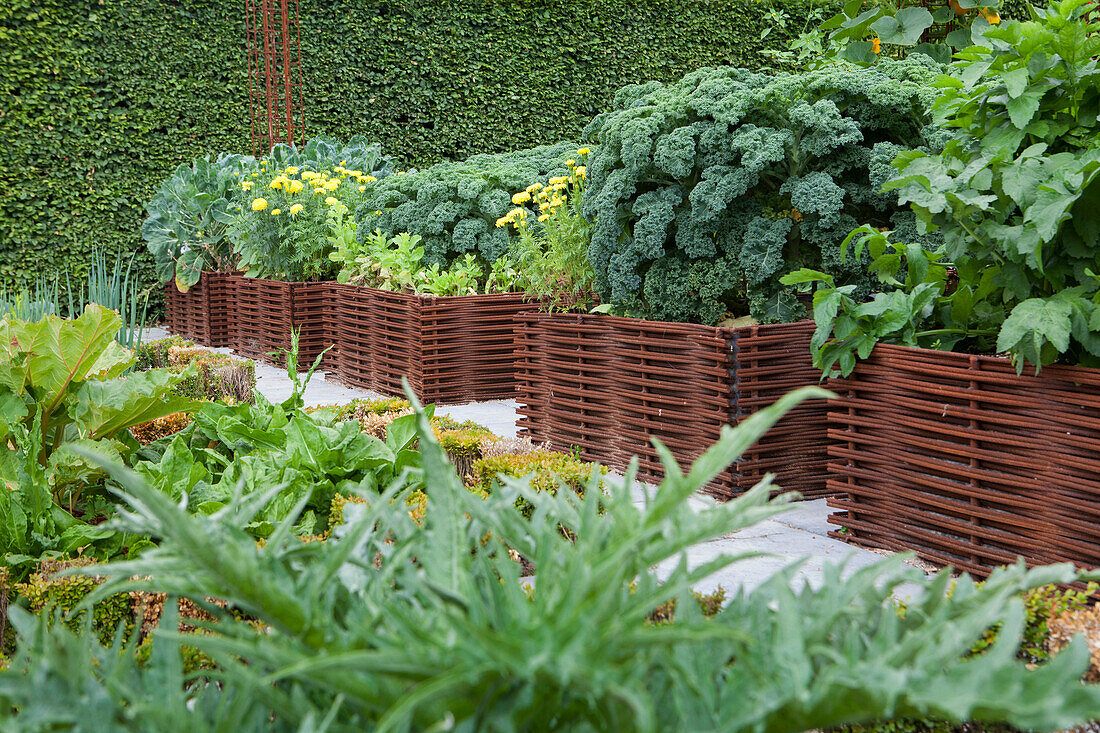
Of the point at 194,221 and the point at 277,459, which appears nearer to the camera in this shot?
the point at 277,459

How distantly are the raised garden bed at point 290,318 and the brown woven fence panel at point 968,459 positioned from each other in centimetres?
441

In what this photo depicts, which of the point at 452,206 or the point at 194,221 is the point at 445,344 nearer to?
the point at 452,206

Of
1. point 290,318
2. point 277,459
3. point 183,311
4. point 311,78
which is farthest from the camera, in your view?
point 311,78

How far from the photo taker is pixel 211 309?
8219 millimetres

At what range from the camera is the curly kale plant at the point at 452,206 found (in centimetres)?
596

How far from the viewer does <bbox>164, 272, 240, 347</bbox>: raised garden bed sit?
7969mm

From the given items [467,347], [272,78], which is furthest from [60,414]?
[272,78]

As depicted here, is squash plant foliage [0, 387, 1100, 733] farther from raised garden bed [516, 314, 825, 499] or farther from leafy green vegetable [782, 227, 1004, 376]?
raised garden bed [516, 314, 825, 499]

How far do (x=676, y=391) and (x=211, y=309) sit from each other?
5848 millimetres

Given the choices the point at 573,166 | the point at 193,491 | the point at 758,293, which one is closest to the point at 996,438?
the point at 758,293

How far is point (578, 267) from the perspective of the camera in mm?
4379

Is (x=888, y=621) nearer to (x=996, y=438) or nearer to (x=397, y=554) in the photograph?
(x=397, y=554)

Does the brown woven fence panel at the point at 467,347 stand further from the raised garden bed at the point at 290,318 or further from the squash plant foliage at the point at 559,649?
the squash plant foliage at the point at 559,649

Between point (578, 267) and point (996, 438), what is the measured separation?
2275 millimetres
